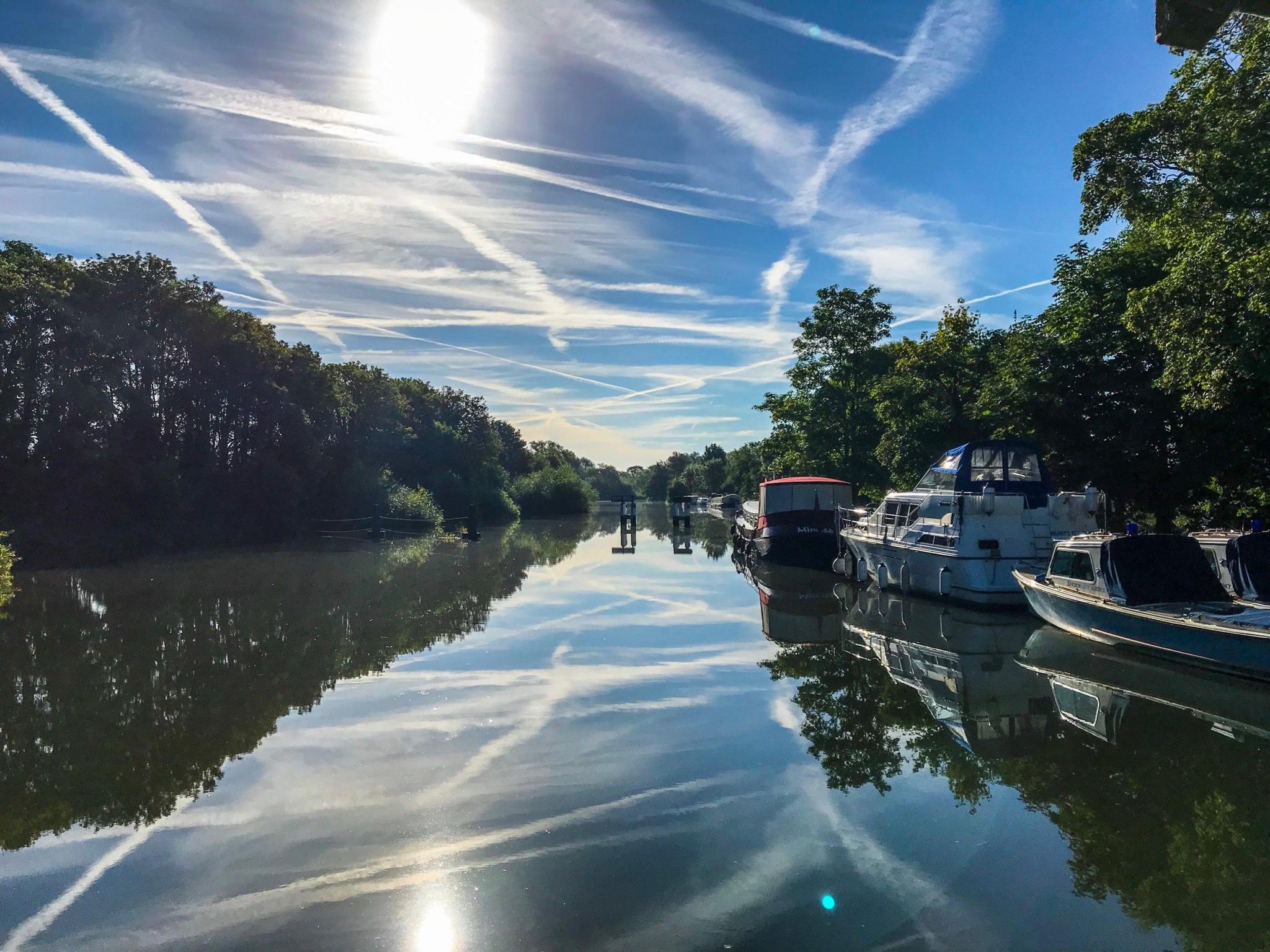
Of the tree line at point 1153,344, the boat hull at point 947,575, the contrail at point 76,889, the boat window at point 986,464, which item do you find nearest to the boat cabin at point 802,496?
the tree line at point 1153,344

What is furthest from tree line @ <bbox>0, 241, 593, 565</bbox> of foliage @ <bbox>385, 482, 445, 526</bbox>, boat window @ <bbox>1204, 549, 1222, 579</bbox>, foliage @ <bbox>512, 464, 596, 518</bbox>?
boat window @ <bbox>1204, 549, 1222, 579</bbox>

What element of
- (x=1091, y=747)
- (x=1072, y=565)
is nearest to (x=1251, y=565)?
(x=1072, y=565)

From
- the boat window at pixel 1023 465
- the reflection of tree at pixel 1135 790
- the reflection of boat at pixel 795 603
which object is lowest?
the reflection of tree at pixel 1135 790

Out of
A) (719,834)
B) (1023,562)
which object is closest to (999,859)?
(719,834)

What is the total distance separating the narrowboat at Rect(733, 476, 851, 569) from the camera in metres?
25.8

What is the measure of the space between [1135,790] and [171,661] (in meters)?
13.5

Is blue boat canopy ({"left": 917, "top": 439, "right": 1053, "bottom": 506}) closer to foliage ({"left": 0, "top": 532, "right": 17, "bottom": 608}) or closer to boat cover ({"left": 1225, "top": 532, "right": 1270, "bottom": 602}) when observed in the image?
boat cover ({"left": 1225, "top": 532, "right": 1270, "bottom": 602})

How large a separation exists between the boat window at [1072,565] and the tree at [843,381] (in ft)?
85.1

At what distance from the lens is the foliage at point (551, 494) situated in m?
83.8

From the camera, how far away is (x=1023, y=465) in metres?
18.6

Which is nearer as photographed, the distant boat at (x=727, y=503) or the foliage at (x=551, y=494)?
the distant boat at (x=727, y=503)

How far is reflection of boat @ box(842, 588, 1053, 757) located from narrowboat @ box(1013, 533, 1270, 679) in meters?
1.23

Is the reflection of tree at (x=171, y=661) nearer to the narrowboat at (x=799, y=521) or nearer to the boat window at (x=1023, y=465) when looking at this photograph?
the narrowboat at (x=799, y=521)

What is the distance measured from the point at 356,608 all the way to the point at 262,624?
260 cm
